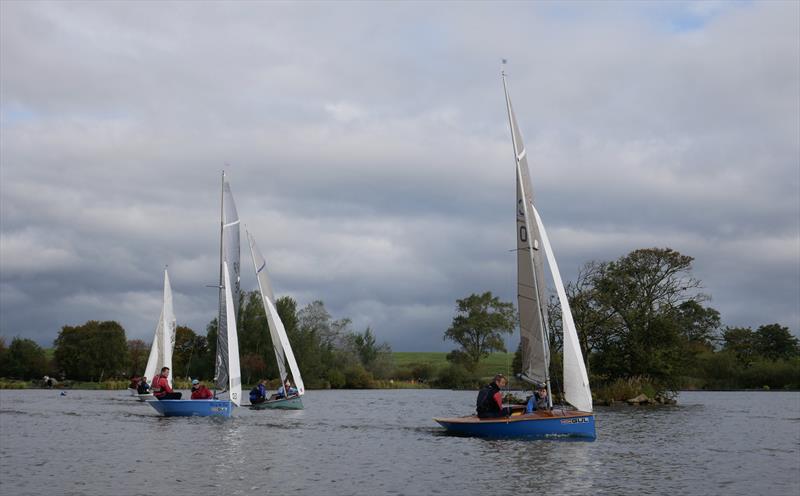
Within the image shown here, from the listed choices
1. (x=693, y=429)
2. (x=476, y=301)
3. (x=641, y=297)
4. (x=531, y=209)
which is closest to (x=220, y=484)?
(x=531, y=209)

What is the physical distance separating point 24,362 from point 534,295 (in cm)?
10145

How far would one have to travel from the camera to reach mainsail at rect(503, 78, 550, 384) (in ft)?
98.3

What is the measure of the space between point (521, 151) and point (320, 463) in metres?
12.8

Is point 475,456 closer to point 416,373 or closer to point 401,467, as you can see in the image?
point 401,467

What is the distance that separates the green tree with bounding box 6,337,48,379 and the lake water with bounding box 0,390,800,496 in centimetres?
7771

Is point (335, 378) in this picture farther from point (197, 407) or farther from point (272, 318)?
point (197, 407)

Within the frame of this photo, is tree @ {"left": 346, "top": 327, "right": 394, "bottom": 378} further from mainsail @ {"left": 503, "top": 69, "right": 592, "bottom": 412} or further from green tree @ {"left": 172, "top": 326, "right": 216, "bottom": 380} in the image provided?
mainsail @ {"left": 503, "top": 69, "right": 592, "bottom": 412}

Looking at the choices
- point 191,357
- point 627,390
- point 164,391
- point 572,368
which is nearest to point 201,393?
point 164,391

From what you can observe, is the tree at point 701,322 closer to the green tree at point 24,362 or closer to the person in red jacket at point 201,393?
the person in red jacket at point 201,393

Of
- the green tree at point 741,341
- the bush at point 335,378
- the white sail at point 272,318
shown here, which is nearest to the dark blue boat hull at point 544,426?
the white sail at point 272,318

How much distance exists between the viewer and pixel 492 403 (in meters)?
30.2

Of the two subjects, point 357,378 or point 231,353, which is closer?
point 231,353

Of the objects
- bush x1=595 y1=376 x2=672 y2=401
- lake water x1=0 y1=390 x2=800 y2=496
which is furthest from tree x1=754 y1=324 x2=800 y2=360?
lake water x1=0 y1=390 x2=800 y2=496

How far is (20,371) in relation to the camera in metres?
115
